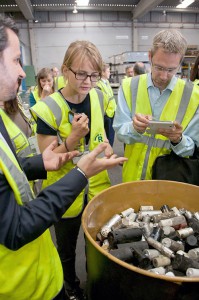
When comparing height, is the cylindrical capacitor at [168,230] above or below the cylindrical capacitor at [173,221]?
below

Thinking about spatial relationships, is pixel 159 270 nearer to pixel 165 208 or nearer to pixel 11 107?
pixel 165 208

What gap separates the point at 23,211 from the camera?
2.25 feet

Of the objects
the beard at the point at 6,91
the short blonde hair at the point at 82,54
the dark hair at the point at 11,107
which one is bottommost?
the dark hair at the point at 11,107

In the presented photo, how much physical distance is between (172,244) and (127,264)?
1.09 ft

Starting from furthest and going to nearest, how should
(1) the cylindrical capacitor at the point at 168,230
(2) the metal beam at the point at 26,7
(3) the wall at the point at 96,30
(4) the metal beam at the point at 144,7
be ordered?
1. (3) the wall at the point at 96,30
2. (4) the metal beam at the point at 144,7
3. (2) the metal beam at the point at 26,7
4. (1) the cylindrical capacitor at the point at 168,230

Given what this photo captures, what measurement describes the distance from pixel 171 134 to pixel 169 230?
431 mm

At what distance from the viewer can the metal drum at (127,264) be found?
2.04 ft

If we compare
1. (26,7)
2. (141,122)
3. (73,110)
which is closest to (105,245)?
(141,122)

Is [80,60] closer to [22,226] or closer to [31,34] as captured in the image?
[22,226]

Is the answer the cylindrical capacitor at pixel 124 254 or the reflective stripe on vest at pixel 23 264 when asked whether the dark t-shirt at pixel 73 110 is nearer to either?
the reflective stripe on vest at pixel 23 264

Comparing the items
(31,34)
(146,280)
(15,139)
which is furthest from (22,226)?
(31,34)

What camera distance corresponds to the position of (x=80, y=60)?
45.6 inches

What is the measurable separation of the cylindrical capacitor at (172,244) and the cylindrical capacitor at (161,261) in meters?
0.07

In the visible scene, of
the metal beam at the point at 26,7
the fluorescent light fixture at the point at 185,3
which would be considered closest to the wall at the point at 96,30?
the metal beam at the point at 26,7
